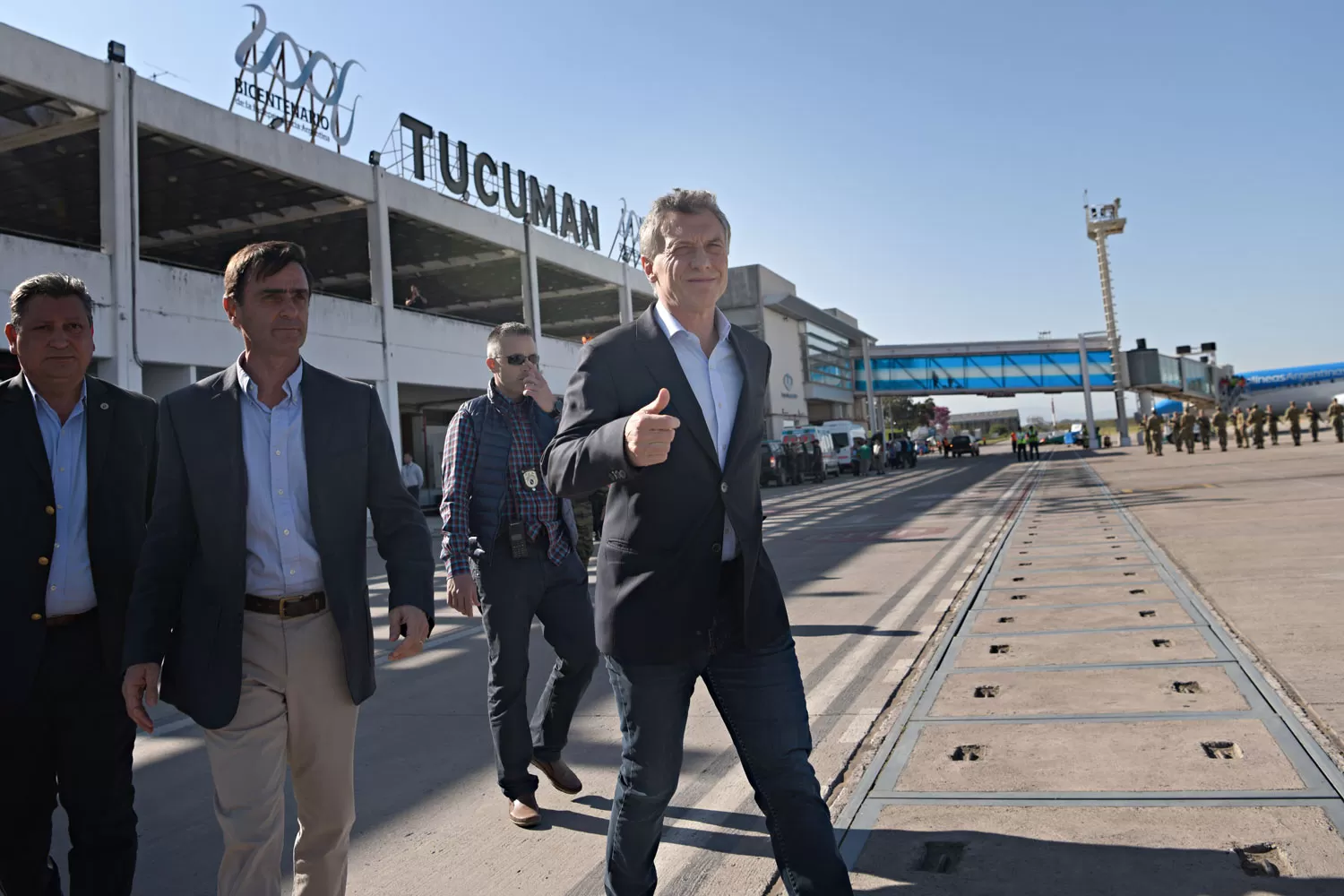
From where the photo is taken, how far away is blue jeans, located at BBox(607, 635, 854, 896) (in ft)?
7.48

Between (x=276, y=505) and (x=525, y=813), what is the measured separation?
1.71 metres

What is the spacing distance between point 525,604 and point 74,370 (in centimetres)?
169

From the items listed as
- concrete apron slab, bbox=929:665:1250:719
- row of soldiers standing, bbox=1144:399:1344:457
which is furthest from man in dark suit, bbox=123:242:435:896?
row of soldiers standing, bbox=1144:399:1344:457

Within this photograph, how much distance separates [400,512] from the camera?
261 cm

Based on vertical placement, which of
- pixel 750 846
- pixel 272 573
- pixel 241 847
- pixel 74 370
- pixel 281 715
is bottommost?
pixel 750 846

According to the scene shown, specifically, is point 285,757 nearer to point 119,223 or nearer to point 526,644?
point 526,644

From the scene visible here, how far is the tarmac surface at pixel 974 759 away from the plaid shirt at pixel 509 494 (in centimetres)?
104

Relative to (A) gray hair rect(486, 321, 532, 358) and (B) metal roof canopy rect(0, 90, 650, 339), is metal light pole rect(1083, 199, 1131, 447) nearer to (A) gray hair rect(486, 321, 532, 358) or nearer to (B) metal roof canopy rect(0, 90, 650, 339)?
(B) metal roof canopy rect(0, 90, 650, 339)

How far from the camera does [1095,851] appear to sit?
2.91 meters

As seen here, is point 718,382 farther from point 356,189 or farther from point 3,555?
point 356,189

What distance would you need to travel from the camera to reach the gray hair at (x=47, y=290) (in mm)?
2814

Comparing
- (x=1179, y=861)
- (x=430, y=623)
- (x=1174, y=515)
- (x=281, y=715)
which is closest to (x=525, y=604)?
(x=430, y=623)

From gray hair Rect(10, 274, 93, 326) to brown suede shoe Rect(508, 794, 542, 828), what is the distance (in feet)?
7.21

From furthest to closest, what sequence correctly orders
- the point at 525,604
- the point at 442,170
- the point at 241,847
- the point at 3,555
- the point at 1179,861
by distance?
the point at 442,170 → the point at 525,604 → the point at 1179,861 → the point at 3,555 → the point at 241,847
